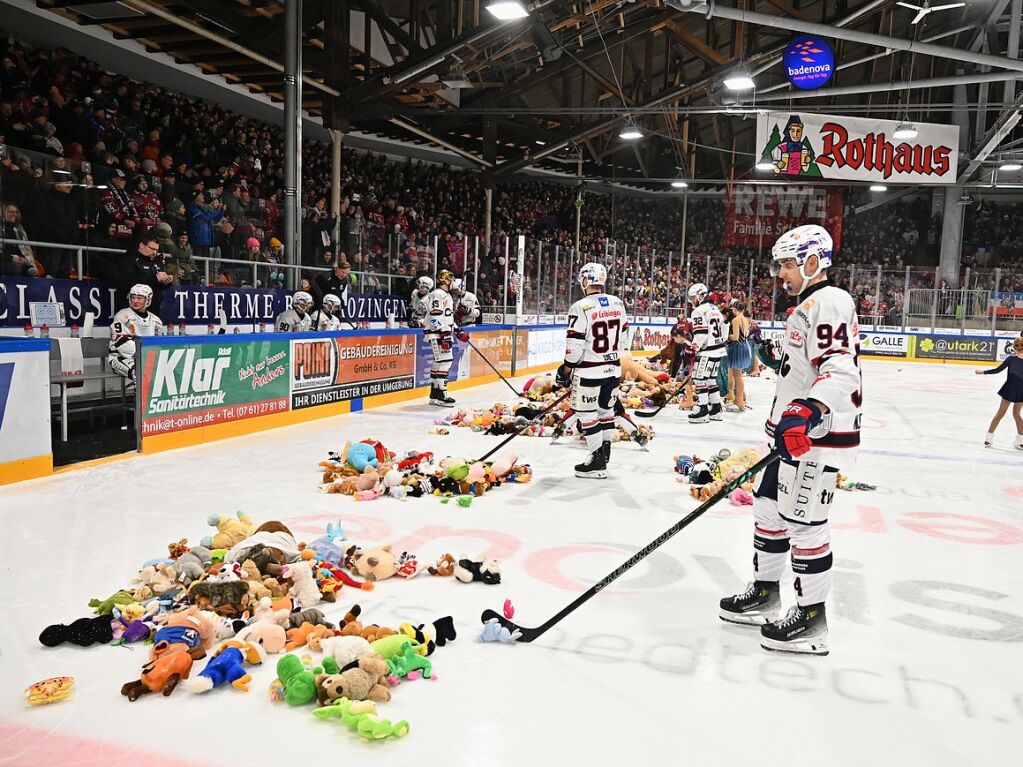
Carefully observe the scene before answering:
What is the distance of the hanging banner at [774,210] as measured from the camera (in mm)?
28469

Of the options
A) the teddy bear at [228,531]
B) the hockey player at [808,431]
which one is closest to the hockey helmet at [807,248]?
the hockey player at [808,431]

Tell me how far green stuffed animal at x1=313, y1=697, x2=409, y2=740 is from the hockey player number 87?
15.5ft

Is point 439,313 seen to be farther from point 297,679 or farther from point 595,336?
point 297,679

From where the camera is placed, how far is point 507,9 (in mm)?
10109

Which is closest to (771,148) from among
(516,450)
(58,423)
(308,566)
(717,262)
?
(717,262)

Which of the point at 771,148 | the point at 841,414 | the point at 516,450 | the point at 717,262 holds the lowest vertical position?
the point at 516,450

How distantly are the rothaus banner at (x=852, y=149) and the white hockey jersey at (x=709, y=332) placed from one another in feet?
38.3

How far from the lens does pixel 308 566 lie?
159 inches

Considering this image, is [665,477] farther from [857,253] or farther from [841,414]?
[857,253]

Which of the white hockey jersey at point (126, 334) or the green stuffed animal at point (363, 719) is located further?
the white hockey jersey at point (126, 334)

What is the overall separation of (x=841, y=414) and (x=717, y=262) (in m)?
22.7

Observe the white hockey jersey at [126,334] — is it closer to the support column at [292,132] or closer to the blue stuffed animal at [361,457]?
the blue stuffed animal at [361,457]

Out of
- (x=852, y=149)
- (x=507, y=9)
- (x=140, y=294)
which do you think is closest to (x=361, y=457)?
(x=140, y=294)

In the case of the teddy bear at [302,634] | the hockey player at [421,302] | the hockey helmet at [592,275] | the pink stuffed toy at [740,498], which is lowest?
the pink stuffed toy at [740,498]
